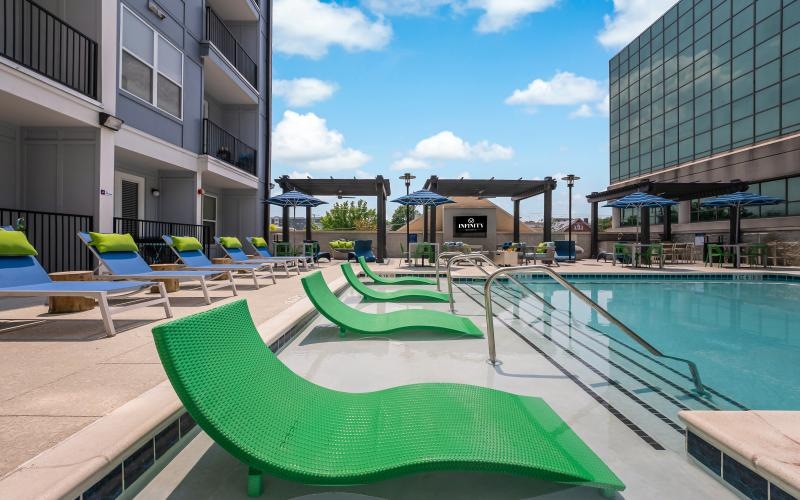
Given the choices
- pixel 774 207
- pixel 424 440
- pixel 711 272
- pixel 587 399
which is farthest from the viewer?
pixel 774 207

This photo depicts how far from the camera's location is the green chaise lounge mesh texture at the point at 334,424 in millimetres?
1658

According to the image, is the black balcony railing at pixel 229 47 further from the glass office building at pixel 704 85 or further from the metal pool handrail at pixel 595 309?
the glass office building at pixel 704 85

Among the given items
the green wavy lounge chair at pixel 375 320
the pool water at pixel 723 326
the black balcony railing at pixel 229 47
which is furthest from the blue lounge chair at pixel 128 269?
the black balcony railing at pixel 229 47

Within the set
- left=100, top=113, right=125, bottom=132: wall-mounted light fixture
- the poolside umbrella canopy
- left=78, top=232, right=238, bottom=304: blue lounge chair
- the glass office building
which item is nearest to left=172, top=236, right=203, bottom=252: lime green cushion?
left=78, top=232, right=238, bottom=304: blue lounge chair

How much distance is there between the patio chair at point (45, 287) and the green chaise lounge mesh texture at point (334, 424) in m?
2.56

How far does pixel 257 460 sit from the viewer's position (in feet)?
5.41

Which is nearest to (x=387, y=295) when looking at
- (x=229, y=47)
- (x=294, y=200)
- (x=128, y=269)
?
(x=128, y=269)

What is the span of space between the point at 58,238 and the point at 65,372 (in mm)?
6111

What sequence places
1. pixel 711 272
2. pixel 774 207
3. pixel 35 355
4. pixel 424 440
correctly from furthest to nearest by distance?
pixel 774 207 < pixel 711 272 < pixel 35 355 < pixel 424 440

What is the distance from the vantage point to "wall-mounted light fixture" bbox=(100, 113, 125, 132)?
7.52 meters

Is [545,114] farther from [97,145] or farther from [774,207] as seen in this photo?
[97,145]

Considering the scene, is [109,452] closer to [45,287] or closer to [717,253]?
[45,287]

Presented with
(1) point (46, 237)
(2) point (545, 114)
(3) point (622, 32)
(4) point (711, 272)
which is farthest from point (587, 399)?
(3) point (622, 32)

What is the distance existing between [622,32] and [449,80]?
19.6m
